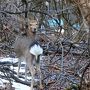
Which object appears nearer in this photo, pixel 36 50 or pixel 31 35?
pixel 36 50

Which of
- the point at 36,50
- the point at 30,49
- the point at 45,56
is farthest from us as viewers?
the point at 45,56

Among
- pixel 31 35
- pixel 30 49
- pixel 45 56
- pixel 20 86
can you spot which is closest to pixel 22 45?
pixel 31 35

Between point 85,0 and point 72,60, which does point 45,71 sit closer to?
point 72,60

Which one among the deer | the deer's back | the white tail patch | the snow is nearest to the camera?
the white tail patch

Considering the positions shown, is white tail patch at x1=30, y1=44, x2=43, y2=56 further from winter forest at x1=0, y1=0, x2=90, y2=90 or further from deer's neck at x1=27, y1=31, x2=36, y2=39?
deer's neck at x1=27, y1=31, x2=36, y2=39

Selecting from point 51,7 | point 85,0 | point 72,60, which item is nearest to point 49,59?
point 72,60

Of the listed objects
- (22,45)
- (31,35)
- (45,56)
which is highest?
(31,35)

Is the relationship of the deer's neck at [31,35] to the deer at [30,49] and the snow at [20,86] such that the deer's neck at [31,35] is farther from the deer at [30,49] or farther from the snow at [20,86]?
the snow at [20,86]

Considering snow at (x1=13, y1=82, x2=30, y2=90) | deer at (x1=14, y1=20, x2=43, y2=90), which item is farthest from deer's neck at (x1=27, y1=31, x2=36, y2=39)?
snow at (x1=13, y1=82, x2=30, y2=90)

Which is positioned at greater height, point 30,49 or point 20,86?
point 30,49

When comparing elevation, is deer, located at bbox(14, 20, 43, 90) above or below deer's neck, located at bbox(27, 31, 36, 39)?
below

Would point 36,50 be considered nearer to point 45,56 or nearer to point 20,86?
point 20,86

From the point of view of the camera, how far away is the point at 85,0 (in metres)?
5.04

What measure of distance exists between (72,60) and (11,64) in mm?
1451
